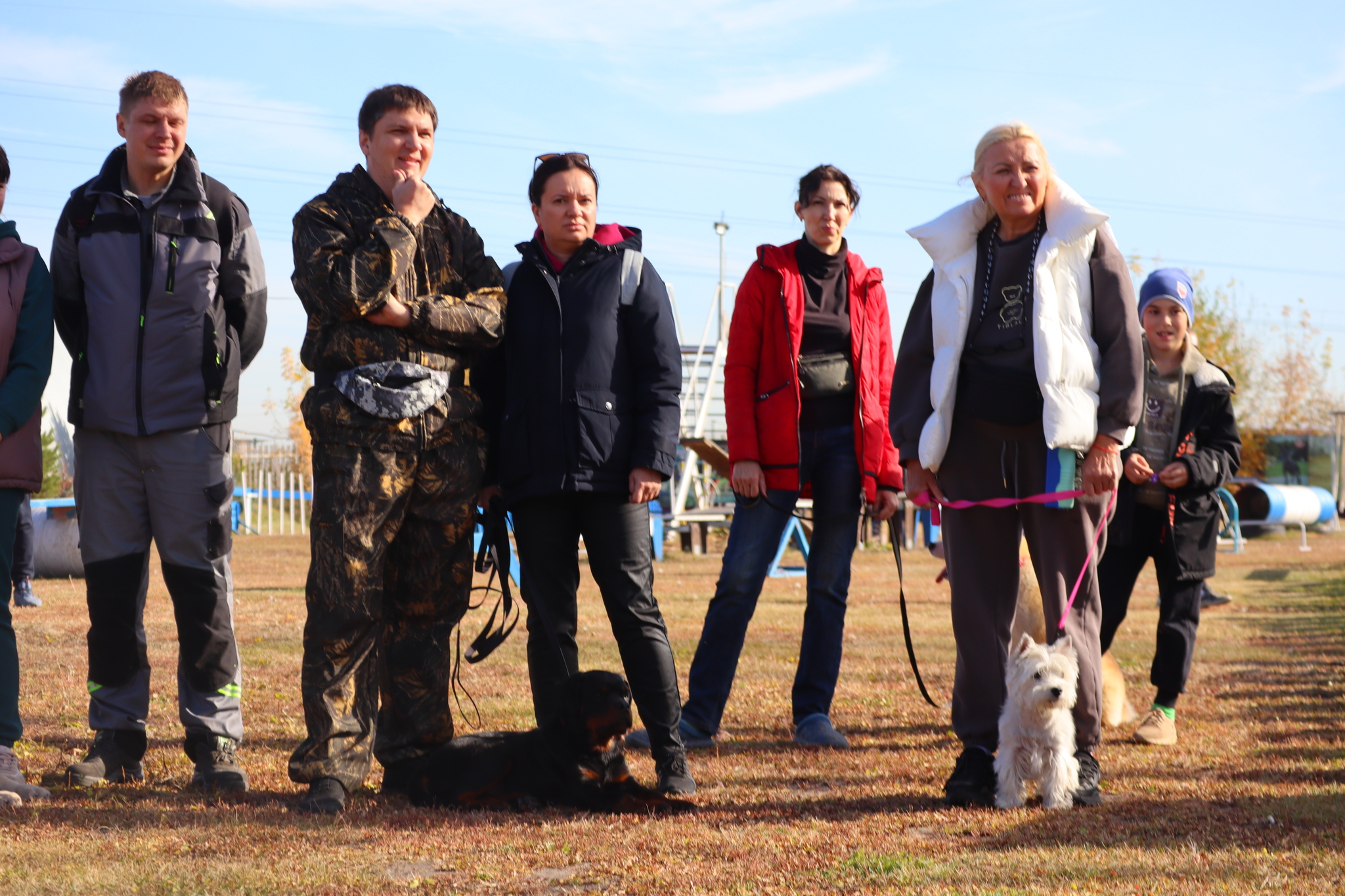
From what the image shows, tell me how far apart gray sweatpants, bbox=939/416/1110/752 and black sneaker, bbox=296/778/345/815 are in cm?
202

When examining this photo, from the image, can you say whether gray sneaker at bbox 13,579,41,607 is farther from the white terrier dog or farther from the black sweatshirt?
the white terrier dog

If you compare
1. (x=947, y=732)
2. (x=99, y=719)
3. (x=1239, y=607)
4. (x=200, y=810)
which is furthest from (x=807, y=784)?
(x=1239, y=607)

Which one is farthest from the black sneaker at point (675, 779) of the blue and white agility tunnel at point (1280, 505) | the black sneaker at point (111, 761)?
the blue and white agility tunnel at point (1280, 505)

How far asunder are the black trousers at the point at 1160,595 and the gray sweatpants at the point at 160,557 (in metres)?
3.62

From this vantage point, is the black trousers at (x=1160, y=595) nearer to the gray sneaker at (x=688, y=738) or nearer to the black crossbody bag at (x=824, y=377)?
the black crossbody bag at (x=824, y=377)

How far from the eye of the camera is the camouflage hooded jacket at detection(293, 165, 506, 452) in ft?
12.6

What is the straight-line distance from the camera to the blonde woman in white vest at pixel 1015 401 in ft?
Answer: 12.9

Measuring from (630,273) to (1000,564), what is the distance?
160 cm

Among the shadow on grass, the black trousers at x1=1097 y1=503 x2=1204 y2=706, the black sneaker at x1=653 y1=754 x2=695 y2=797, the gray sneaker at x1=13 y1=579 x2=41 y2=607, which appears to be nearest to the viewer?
the shadow on grass

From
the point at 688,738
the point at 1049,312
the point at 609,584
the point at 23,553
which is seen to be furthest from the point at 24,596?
the point at 1049,312

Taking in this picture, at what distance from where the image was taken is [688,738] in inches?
201

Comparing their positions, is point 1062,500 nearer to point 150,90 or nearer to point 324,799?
point 324,799

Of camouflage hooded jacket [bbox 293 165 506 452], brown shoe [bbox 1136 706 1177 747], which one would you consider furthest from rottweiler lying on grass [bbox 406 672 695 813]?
brown shoe [bbox 1136 706 1177 747]

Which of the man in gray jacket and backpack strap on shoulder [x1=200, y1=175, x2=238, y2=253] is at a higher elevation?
backpack strap on shoulder [x1=200, y1=175, x2=238, y2=253]
